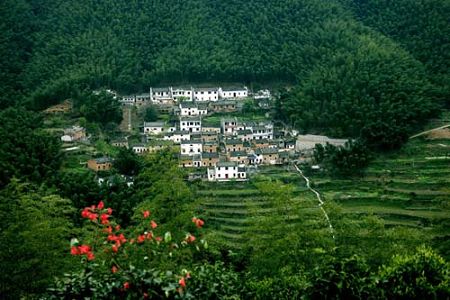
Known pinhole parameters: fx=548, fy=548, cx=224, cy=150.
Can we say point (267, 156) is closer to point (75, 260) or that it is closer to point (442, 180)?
point (442, 180)

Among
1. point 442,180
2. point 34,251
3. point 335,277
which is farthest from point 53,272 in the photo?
point 442,180

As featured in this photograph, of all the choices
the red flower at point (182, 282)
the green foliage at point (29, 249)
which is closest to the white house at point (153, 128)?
the green foliage at point (29, 249)

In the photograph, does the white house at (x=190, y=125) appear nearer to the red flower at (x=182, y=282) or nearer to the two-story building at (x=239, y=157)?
the two-story building at (x=239, y=157)

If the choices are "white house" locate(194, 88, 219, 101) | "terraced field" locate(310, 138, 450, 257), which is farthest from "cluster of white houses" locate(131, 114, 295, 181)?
"terraced field" locate(310, 138, 450, 257)

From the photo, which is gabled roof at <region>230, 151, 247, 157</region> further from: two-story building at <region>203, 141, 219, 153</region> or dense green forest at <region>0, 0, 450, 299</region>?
dense green forest at <region>0, 0, 450, 299</region>

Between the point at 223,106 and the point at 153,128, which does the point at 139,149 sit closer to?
the point at 153,128

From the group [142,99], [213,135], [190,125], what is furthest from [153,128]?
[142,99]
